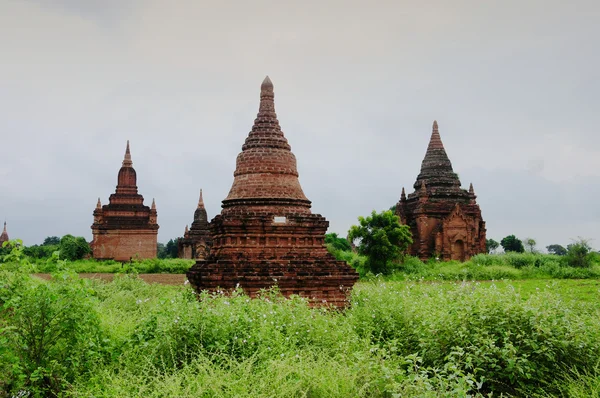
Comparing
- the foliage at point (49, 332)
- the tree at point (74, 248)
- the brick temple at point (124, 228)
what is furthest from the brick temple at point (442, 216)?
the foliage at point (49, 332)

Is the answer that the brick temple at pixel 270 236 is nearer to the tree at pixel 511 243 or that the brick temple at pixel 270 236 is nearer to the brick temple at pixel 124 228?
the brick temple at pixel 124 228

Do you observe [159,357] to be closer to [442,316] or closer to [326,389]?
[326,389]

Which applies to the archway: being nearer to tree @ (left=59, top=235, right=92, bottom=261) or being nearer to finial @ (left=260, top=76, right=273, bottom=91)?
finial @ (left=260, top=76, right=273, bottom=91)

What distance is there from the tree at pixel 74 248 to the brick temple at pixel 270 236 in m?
28.4

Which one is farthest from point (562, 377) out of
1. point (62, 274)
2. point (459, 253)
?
point (459, 253)

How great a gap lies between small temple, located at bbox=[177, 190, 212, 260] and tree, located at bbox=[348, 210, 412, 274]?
12.6 metres

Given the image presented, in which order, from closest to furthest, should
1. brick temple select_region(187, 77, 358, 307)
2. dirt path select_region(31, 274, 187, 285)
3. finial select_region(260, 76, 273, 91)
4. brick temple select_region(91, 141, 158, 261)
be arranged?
brick temple select_region(187, 77, 358, 307), finial select_region(260, 76, 273, 91), dirt path select_region(31, 274, 187, 285), brick temple select_region(91, 141, 158, 261)

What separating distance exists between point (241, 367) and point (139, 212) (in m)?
33.1

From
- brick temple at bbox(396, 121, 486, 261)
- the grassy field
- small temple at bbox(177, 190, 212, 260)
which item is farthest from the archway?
the grassy field

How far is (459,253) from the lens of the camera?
3291 cm

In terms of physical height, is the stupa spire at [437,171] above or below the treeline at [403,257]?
above

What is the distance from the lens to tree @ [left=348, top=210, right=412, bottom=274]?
1176 inches

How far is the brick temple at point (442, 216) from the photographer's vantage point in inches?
1282

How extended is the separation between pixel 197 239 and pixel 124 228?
5.71 m
